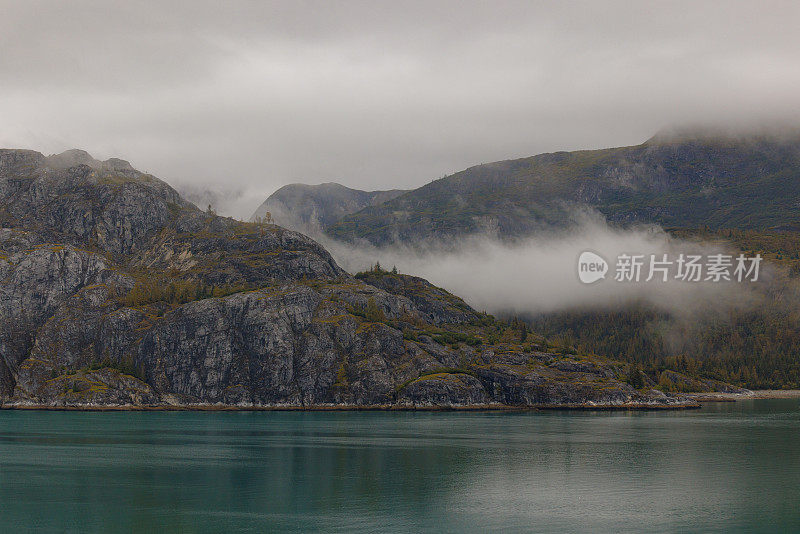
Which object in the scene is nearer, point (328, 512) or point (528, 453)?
point (328, 512)

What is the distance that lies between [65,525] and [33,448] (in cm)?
9409

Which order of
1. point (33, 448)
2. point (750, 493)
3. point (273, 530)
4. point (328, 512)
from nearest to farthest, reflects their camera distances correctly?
1. point (273, 530)
2. point (328, 512)
3. point (750, 493)
4. point (33, 448)

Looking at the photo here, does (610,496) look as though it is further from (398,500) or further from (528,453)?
(528,453)

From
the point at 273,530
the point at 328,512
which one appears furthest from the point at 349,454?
the point at 273,530

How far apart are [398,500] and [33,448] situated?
107010 mm

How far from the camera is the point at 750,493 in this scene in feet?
361

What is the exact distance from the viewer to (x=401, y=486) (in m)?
115

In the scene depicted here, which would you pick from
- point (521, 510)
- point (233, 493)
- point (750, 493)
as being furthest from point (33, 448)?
point (750, 493)

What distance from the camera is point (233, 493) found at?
10769cm

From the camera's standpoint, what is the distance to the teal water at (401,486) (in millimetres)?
89375

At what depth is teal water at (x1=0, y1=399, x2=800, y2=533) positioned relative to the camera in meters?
89.4

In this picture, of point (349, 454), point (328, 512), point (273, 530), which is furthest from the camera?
point (349, 454)

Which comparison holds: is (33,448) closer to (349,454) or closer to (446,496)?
(349,454)

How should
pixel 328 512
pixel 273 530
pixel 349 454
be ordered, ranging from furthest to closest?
pixel 349 454
pixel 328 512
pixel 273 530
